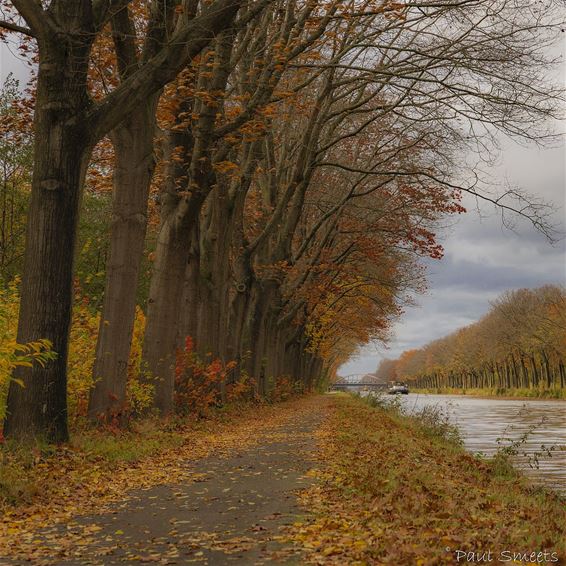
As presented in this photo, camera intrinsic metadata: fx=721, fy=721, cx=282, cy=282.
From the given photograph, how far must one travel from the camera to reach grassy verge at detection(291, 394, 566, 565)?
5.08 m

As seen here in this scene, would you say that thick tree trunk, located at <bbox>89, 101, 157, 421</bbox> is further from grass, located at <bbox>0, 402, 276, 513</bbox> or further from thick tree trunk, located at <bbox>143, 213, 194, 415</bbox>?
thick tree trunk, located at <bbox>143, 213, 194, 415</bbox>

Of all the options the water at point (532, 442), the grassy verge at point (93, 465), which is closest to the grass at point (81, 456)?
the grassy verge at point (93, 465)

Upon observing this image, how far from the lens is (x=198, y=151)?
587 inches

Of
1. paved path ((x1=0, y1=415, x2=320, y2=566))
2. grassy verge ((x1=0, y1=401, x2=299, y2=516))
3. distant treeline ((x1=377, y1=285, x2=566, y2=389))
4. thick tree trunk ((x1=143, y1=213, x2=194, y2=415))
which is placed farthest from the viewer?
distant treeline ((x1=377, y1=285, x2=566, y2=389))

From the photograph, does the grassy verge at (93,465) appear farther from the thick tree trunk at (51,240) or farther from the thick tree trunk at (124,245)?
the thick tree trunk at (124,245)

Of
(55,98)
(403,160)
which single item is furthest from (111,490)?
(403,160)

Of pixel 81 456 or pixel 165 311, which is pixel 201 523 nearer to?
pixel 81 456

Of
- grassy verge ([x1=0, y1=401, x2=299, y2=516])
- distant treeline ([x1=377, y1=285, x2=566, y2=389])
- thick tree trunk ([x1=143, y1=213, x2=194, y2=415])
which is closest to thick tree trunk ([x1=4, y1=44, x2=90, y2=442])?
grassy verge ([x1=0, y1=401, x2=299, y2=516])

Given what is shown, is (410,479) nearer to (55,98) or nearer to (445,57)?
(55,98)

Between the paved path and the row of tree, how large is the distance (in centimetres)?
271

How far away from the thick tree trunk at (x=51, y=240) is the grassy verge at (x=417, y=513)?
12.5 feet

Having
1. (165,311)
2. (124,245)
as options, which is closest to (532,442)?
(165,311)

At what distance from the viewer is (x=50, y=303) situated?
9695mm

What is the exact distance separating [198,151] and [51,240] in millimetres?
5754
